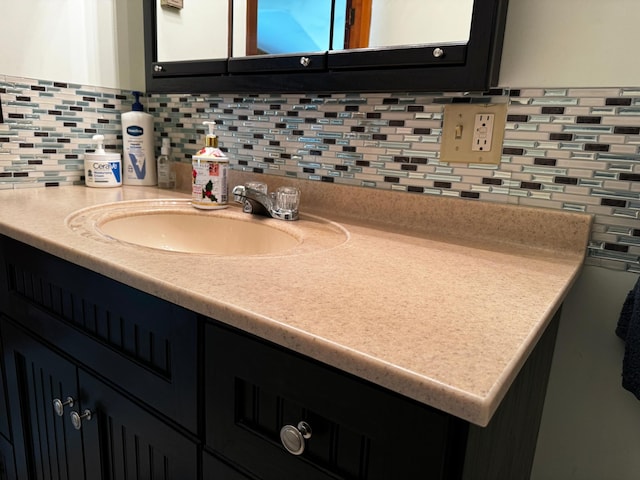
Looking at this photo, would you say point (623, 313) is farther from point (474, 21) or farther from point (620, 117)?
point (474, 21)

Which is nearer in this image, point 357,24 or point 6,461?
point 357,24

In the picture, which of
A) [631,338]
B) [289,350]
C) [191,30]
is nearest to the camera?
[289,350]

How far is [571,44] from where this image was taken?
780 millimetres

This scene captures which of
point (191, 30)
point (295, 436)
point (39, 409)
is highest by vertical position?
point (191, 30)

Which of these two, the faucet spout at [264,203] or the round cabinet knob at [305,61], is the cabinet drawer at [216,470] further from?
the round cabinet knob at [305,61]

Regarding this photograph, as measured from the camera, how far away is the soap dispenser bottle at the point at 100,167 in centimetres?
132

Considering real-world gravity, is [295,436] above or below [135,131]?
below

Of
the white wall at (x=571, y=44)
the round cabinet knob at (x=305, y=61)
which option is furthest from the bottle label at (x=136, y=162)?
the white wall at (x=571, y=44)

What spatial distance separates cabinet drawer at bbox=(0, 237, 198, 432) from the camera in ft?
2.05

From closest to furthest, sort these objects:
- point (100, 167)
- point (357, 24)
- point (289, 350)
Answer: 1. point (289, 350)
2. point (357, 24)
3. point (100, 167)

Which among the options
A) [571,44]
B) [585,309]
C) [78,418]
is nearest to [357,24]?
[571,44]

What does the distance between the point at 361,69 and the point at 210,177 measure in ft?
1.49

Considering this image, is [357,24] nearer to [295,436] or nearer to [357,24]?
[357,24]

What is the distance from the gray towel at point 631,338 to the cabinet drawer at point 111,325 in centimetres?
67
